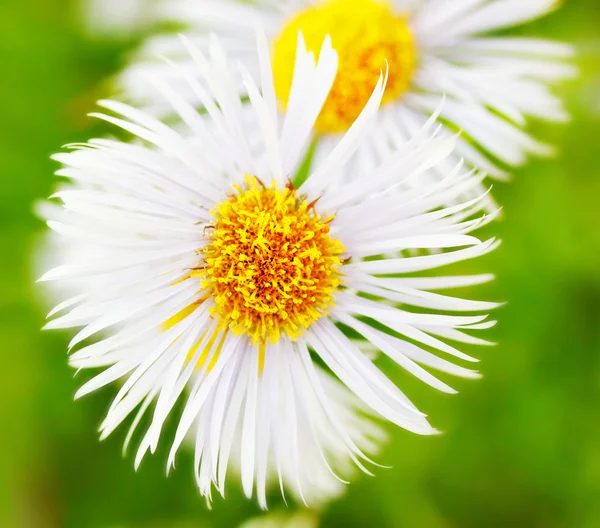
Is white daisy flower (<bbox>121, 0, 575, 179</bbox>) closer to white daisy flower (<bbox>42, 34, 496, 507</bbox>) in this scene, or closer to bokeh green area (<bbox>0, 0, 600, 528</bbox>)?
white daisy flower (<bbox>42, 34, 496, 507</bbox>)

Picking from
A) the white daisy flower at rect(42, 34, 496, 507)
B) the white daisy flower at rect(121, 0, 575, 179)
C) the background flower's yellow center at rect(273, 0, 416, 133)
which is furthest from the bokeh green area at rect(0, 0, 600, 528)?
the white daisy flower at rect(42, 34, 496, 507)

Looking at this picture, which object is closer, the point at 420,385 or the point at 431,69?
the point at 431,69

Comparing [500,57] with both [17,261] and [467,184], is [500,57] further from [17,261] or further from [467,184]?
[17,261]

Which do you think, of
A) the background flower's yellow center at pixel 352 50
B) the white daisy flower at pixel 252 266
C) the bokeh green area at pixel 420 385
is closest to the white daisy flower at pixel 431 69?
the background flower's yellow center at pixel 352 50

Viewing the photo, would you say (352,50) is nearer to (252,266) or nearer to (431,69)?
(431,69)

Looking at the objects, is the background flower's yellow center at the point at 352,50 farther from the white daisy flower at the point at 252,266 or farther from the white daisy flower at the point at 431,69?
the white daisy flower at the point at 252,266

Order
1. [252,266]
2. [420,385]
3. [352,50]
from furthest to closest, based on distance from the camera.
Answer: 1. [420,385]
2. [352,50]
3. [252,266]

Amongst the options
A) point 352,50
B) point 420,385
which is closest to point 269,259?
point 352,50
